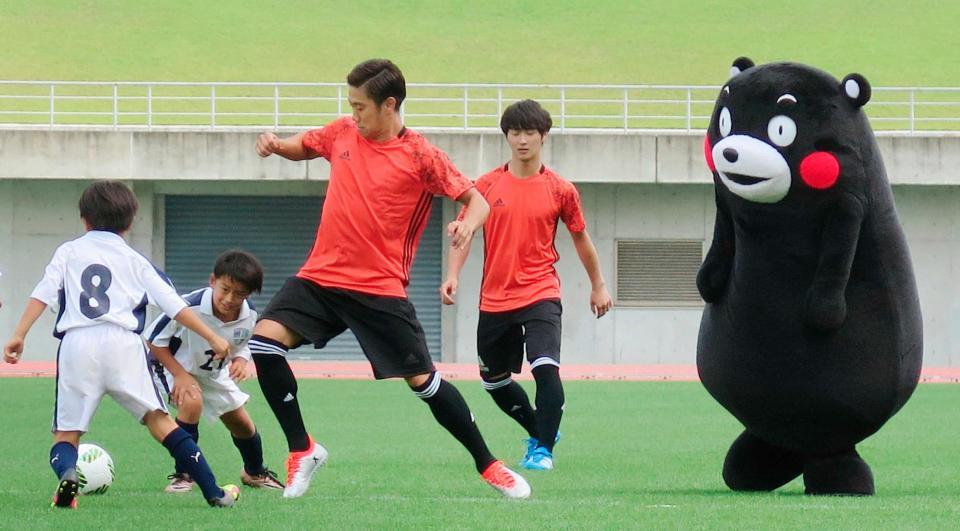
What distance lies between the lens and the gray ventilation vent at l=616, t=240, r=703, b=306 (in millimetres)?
26547

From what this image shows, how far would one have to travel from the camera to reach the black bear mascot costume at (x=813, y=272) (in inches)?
282

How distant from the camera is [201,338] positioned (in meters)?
8.43

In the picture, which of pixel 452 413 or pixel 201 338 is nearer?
pixel 452 413

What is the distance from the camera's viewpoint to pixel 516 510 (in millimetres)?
6617

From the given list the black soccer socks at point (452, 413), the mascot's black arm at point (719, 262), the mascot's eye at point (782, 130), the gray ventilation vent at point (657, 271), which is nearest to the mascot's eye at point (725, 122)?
the mascot's eye at point (782, 130)

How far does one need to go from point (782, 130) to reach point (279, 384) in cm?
261

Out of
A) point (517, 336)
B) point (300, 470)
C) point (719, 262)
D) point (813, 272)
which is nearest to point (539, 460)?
point (517, 336)

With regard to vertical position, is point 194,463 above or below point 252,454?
above

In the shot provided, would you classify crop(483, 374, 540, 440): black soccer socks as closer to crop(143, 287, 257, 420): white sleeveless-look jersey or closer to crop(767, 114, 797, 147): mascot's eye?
crop(143, 287, 257, 420): white sleeveless-look jersey

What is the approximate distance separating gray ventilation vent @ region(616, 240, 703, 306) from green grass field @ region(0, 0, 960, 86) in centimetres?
1128

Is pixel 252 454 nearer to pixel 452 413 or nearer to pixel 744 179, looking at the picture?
pixel 452 413

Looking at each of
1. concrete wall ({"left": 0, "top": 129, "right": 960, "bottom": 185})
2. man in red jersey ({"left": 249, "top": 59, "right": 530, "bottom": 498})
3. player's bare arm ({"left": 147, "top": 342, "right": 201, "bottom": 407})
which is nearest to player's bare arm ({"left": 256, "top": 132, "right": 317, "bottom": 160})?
man in red jersey ({"left": 249, "top": 59, "right": 530, "bottom": 498})

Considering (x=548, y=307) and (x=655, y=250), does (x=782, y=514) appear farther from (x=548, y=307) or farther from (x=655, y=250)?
(x=655, y=250)

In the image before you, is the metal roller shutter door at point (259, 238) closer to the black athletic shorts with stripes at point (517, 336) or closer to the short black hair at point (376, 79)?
the black athletic shorts with stripes at point (517, 336)
